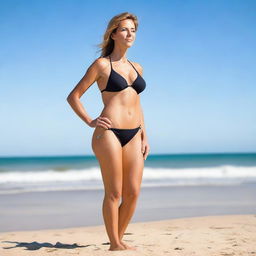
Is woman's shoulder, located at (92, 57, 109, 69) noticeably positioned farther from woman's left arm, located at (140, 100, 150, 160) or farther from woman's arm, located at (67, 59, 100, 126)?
woman's left arm, located at (140, 100, 150, 160)

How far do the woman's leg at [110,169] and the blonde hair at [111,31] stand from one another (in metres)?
0.88

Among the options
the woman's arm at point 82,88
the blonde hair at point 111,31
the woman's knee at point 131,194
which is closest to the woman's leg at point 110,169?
the woman's knee at point 131,194

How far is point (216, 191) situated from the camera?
38.6ft

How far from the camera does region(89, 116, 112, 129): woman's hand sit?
14.4 ft

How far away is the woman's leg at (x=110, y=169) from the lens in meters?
4.41

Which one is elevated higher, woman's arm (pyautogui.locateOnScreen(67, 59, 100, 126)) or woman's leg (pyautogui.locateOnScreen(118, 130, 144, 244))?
woman's arm (pyautogui.locateOnScreen(67, 59, 100, 126))

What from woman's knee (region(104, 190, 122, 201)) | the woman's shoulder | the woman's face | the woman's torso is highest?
the woman's face

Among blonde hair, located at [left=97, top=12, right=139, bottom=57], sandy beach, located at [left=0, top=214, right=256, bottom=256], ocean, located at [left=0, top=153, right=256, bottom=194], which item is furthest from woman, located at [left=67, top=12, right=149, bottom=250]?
ocean, located at [left=0, top=153, right=256, bottom=194]

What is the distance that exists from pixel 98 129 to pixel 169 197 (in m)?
6.40

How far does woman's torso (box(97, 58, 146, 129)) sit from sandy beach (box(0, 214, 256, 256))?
4.28ft

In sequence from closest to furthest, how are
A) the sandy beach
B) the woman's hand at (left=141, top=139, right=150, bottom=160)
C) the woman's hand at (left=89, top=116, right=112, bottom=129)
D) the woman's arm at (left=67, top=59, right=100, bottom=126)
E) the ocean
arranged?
the woman's hand at (left=89, top=116, right=112, bottom=129), the woman's arm at (left=67, top=59, right=100, bottom=126), the woman's hand at (left=141, top=139, right=150, bottom=160), the sandy beach, the ocean

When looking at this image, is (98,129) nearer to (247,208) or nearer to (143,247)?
(143,247)

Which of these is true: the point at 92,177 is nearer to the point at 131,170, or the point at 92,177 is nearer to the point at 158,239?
the point at 158,239

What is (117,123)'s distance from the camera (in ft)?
14.7
